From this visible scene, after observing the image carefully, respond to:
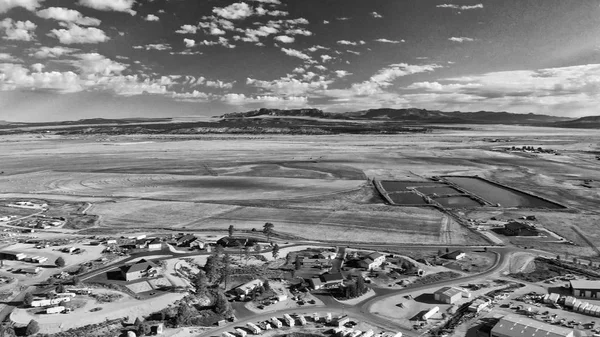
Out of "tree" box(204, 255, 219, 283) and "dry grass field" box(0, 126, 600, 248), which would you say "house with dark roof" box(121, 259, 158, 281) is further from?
"dry grass field" box(0, 126, 600, 248)

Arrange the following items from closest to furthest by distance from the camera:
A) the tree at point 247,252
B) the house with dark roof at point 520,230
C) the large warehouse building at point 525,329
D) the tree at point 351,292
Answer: the large warehouse building at point 525,329
the tree at point 351,292
the tree at point 247,252
the house with dark roof at point 520,230

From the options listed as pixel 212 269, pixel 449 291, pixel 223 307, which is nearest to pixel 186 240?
pixel 212 269

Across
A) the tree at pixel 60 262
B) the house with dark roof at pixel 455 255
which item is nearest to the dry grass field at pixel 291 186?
the house with dark roof at pixel 455 255

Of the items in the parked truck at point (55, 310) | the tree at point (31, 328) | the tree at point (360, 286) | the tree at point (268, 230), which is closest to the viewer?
the tree at point (31, 328)

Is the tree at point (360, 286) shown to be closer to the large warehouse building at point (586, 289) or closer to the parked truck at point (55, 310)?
the large warehouse building at point (586, 289)

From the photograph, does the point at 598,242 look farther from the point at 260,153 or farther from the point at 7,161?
the point at 7,161

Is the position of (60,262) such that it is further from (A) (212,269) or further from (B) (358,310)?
(B) (358,310)
